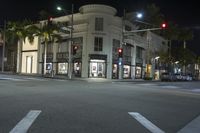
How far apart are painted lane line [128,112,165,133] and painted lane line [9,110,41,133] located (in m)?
3.11

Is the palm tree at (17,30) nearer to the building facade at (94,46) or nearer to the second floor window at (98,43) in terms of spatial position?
the building facade at (94,46)

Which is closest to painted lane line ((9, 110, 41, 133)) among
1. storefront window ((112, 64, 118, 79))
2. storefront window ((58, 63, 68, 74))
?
storefront window ((112, 64, 118, 79))

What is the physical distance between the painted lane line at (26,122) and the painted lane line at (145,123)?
311 centimetres

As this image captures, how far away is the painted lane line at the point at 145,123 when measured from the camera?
325 inches

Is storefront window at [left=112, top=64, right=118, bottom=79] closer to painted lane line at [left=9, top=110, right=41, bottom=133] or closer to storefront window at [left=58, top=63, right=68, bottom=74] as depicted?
storefront window at [left=58, top=63, right=68, bottom=74]

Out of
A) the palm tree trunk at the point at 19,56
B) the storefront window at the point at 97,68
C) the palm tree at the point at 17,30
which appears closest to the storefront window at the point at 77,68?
the storefront window at the point at 97,68

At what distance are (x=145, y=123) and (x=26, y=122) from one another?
335 centimetres

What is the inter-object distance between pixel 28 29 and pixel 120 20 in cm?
1591

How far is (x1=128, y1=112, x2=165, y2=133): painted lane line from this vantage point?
27.1 ft

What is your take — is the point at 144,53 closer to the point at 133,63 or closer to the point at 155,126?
the point at 133,63

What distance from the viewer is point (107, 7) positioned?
5141cm

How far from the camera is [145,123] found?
9.27 m

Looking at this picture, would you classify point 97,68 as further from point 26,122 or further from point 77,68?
point 26,122

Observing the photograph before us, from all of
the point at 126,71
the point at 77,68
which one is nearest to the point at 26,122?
the point at 77,68
